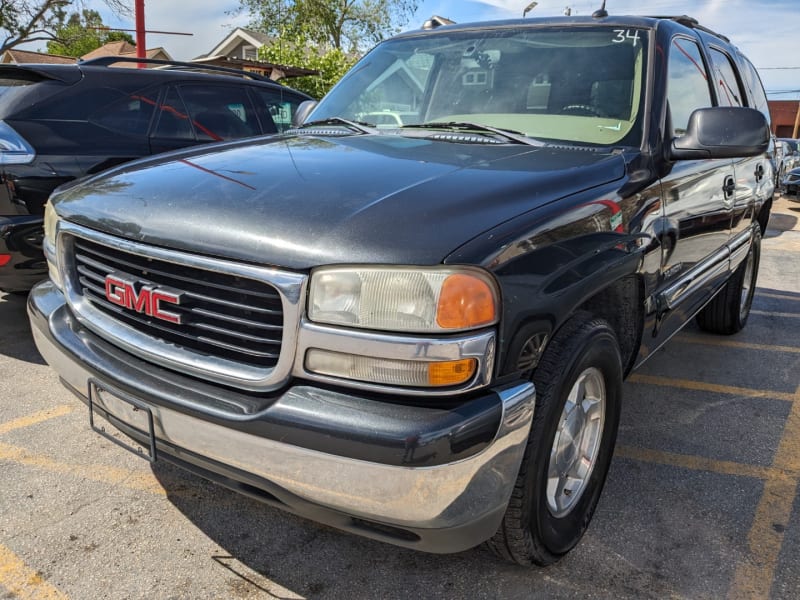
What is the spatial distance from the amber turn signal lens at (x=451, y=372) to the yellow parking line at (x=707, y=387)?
257cm

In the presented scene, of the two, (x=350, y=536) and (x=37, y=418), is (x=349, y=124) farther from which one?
(x=37, y=418)

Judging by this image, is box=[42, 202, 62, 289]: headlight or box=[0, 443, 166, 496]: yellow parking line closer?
box=[42, 202, 62, 289]: headlight

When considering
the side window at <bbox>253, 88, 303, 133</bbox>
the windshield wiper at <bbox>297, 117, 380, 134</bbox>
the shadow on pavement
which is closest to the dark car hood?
the windshield wiper at <bbox>297, 117, 380, 134</bbox>

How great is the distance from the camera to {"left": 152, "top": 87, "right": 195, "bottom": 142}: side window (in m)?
5.10

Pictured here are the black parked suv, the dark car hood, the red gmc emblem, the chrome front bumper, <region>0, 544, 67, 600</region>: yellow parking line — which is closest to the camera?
the chrome front bumper

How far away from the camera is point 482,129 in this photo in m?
2.98

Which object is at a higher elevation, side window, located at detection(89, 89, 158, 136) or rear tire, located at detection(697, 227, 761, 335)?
side window, located at detection(89, 89, 158, 136)

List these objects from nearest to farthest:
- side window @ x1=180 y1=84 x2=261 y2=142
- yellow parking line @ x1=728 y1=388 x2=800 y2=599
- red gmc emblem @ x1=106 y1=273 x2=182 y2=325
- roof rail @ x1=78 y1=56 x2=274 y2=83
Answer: red gmc emblem @ x1=106 y1=273 x2=182 y2=325, yellow parking line @ x1=728 y1=388 x2=800 y2=599, roof rail @ x1=78 y1=56 x2=274 y2=83, side window @ x1=180 y1=84 x2=261 y2=142

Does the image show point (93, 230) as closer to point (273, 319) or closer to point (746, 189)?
point (273, 319)

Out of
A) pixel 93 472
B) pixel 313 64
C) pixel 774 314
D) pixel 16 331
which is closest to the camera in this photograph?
pixel 93 472

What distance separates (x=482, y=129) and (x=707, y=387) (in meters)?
2.29

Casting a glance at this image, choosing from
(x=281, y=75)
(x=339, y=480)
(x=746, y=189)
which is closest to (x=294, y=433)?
(x=339, y=480)

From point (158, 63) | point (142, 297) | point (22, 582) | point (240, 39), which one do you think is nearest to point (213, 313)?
point (142, 297)

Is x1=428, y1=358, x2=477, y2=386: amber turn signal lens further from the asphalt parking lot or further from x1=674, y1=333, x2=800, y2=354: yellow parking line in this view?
x1=674, y1=333, x2=800, y2=354: yellow parking line
